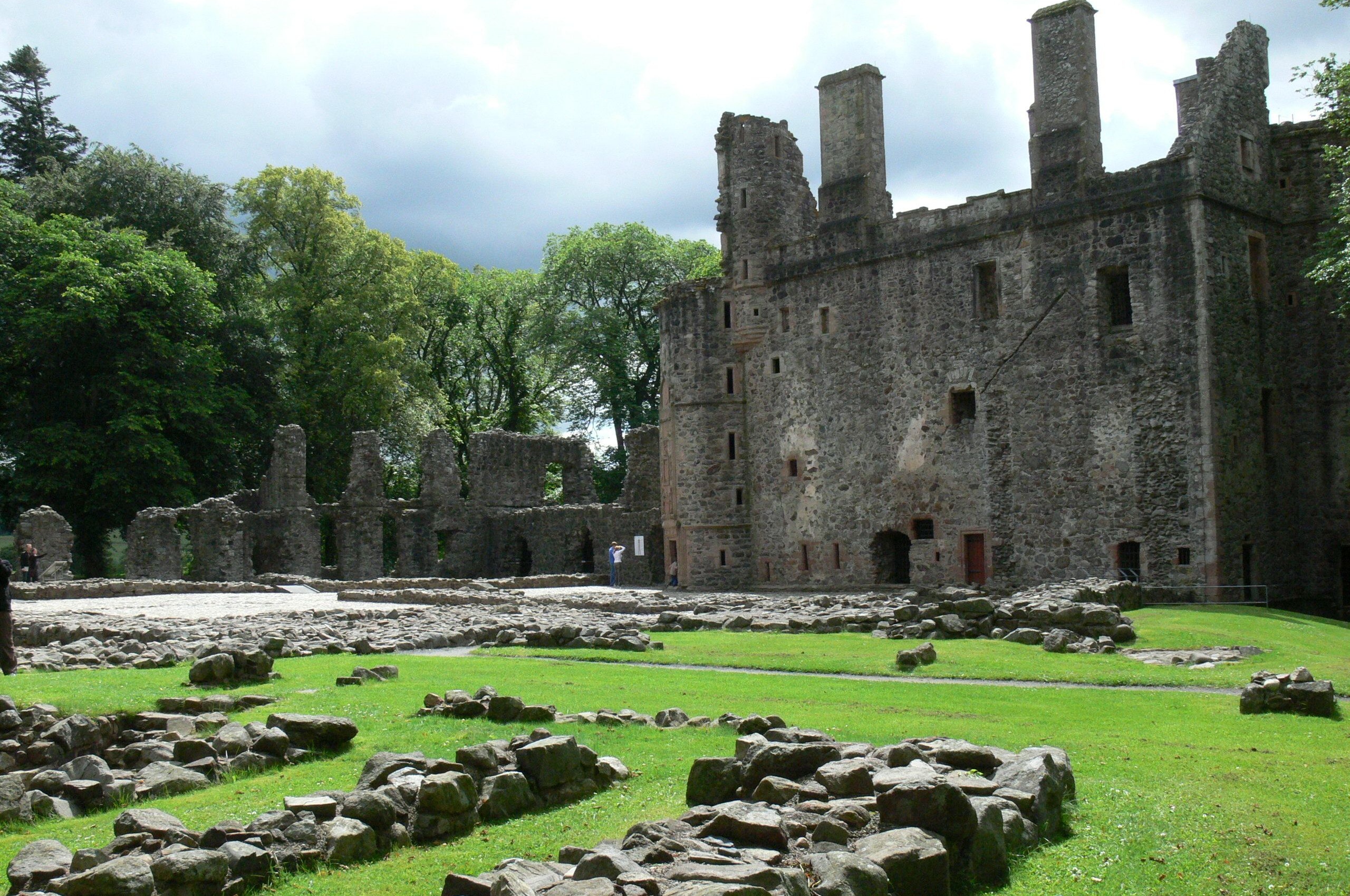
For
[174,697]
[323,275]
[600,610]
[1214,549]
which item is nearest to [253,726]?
[174,697]

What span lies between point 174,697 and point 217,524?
33.4m

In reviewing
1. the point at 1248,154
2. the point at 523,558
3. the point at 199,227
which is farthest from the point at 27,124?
the point at 1248,154

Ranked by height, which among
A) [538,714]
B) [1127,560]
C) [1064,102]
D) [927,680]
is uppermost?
[1064,102]

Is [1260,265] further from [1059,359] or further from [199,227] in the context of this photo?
[199,227]

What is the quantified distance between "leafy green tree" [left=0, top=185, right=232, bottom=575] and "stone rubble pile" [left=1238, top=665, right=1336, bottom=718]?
41.3 metres

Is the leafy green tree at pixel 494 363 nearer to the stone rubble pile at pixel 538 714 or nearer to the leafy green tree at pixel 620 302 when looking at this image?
the leafy green tree at pixel 620 302

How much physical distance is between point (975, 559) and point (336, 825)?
1120 inches

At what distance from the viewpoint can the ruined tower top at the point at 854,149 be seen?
37.3 metres

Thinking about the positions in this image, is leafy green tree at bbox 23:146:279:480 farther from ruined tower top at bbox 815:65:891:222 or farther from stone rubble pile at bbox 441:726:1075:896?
stone rubble pile at bbox 441:726:1075:896

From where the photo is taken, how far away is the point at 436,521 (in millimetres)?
49219

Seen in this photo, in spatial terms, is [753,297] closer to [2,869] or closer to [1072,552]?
[1072,552]

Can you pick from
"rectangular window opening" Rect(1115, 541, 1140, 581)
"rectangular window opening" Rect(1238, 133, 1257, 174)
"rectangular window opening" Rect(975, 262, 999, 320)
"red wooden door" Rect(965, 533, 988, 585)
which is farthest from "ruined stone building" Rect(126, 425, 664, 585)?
"rectangular window opening" Rect(1238, 133, 1257, 174)

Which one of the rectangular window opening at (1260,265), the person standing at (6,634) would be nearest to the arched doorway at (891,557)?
the rectangular window opening at (1260,265)

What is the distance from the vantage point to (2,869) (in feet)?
25.6
